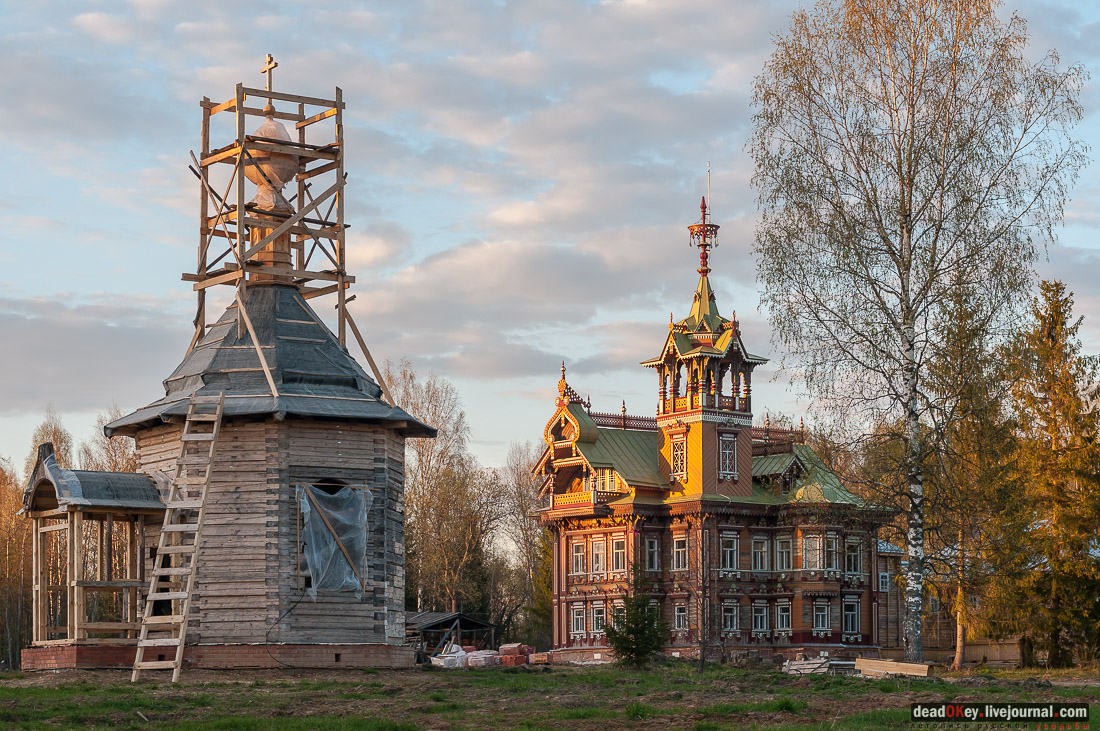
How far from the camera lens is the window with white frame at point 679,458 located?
58.1m

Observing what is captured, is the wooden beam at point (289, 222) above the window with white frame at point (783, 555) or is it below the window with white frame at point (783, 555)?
above

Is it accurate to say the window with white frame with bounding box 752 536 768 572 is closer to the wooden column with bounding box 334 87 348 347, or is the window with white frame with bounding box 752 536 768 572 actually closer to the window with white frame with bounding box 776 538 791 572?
the window with white frame with bounding box 776 538 791 572

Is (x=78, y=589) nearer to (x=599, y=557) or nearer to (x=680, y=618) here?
(x=680, y=618)

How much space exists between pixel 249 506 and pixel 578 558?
3149 cm

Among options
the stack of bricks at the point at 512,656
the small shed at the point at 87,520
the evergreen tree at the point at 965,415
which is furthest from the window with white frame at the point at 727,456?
the small shed at the point at 87,520

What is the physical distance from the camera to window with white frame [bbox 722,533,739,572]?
188 feet

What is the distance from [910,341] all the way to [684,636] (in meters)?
28.7

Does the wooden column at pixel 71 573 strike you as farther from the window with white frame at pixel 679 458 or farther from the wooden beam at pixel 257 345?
the window with white frame at pixel 679 458

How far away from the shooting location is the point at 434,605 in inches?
2650

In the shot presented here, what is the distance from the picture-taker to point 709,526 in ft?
187

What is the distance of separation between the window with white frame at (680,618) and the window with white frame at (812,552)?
5.23 meters

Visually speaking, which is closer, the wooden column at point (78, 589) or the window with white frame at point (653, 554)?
the wooden column at point (78, 589)

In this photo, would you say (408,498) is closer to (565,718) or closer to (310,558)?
(310,558)

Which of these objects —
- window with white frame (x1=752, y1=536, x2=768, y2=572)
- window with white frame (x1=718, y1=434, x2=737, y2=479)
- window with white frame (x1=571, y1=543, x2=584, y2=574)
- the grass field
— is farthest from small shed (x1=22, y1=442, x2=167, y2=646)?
window with white frame (x1=752, y1=536, x2=768, y2=572)
